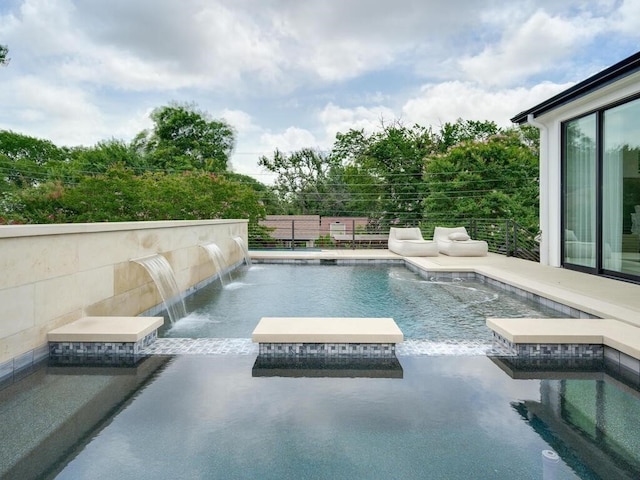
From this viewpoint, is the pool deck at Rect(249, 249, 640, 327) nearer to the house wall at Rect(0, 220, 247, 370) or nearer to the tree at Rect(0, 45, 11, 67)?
the house wall at Rect(0, 220, 247, 370)

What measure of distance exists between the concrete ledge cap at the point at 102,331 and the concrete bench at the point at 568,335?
3.18 m

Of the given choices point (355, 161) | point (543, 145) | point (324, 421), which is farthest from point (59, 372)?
point (355, 161)

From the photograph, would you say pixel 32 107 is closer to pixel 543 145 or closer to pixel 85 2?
pixel 85 2

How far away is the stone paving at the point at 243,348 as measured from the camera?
12.4ft

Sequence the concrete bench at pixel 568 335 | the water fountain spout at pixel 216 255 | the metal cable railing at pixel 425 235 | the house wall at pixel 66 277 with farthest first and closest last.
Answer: the metal cable railing at pixel 425 235 → the water fountain spout at pixel 216 255 → the concrete bench at pixel 568 335 → the house wall at pixel 66 277

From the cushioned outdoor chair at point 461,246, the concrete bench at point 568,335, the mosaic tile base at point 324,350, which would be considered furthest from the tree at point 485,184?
the mosaic tile base at point 324,350

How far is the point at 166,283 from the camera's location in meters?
5.87

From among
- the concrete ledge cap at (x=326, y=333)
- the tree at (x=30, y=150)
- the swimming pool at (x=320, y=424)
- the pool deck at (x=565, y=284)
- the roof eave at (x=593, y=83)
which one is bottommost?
the swimming pool at (x=320, y=424)

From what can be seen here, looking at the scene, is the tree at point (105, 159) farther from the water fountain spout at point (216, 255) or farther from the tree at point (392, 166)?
the water fountain spout at point (216, 255)

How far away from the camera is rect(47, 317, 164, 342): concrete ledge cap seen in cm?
356

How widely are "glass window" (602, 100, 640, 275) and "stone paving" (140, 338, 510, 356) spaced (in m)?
4.12

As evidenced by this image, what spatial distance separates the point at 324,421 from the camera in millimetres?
2516

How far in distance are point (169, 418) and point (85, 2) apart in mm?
12213

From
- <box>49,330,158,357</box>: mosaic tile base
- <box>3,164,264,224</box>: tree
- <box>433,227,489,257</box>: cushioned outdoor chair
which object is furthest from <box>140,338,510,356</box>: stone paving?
<box>3,164,264,224</box>: tree
